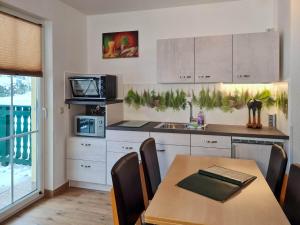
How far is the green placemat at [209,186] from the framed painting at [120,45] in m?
2.45

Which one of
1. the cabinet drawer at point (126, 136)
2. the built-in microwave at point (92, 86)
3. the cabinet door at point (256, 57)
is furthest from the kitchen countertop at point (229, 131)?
the cabinet door at point (256, 57)

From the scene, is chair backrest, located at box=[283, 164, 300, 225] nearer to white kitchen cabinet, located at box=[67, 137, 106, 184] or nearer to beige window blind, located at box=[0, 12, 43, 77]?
white kitchen cabinet, located at box=[67, 137, 106, 184]

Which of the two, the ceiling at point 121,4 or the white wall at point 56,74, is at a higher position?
the ceiling at point 121,4

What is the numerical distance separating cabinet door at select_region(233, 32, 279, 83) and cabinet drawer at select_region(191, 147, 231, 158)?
2.79 ft

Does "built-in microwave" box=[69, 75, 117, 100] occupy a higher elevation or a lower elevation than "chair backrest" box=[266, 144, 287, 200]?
higher

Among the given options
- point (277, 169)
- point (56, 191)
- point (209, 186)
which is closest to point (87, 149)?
point (56, 191)

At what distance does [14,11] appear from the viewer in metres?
2.64

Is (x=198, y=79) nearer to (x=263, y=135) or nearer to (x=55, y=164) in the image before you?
(x=263, y=135)

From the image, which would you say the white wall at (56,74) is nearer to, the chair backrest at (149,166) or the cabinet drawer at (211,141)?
the chair backrest at (149,166)

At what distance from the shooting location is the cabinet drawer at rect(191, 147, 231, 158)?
279 cm

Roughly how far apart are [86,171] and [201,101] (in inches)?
72.1

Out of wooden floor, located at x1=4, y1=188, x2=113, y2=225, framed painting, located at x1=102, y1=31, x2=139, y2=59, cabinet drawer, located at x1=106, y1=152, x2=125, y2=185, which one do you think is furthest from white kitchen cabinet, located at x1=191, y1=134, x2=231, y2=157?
framed painting, located at x1=102, y1=31, x2=139, y2=59

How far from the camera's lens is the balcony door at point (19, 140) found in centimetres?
263

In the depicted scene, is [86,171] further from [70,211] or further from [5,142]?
[5,142]
